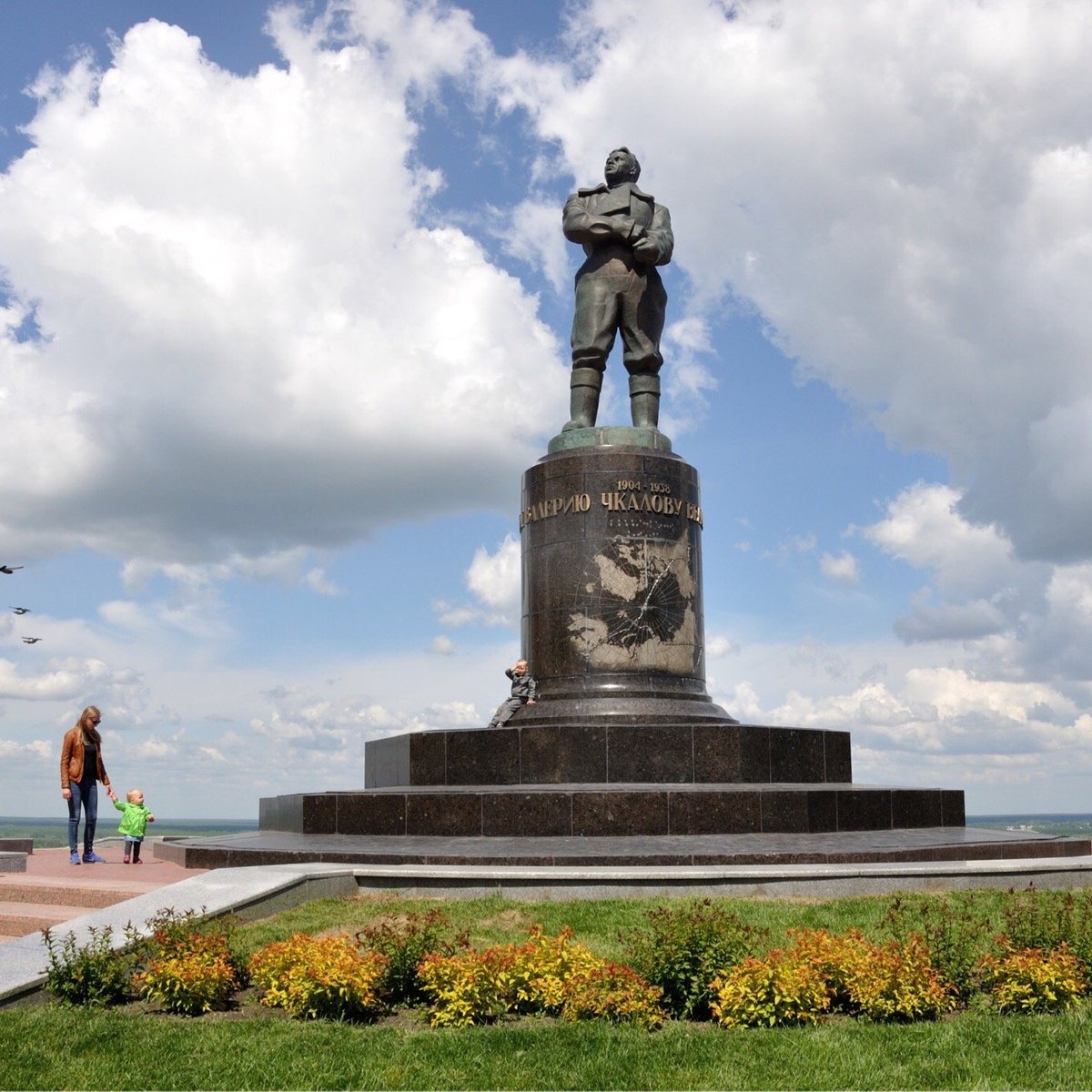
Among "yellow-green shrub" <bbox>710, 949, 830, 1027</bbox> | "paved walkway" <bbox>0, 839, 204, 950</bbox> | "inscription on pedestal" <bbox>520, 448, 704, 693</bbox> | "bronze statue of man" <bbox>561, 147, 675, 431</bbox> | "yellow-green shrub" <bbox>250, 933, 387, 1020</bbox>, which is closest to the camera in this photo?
"yellow-green shrub" <bbox>710, 949, 830, 1027</bbox>

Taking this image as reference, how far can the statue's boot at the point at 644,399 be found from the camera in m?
19.7

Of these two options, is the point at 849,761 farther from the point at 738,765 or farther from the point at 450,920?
the point at 450,920

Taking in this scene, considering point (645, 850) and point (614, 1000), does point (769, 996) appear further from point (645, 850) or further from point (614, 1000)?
point (645, 850)

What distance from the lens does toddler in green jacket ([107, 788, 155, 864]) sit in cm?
1491

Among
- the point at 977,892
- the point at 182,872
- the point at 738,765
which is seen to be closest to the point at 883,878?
the point at 977,892

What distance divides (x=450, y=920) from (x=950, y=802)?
28.1ft

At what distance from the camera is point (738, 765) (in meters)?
15.6

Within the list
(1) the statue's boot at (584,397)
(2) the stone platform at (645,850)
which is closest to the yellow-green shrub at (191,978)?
(2) the stone platform at (645,850)

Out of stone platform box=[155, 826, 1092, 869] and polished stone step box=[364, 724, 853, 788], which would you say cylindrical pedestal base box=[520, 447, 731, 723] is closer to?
polished stone step box=[364, 724, 853, 788]

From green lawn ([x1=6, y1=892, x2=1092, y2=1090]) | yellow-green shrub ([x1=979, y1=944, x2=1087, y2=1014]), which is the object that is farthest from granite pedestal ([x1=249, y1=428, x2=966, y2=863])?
green lawn ([x1=6, y1=892, x2=1092, y2=1090])

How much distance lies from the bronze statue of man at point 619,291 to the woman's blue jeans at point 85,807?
8831 mm

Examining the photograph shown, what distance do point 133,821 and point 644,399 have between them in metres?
9.85

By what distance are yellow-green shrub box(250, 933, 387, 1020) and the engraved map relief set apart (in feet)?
32.5

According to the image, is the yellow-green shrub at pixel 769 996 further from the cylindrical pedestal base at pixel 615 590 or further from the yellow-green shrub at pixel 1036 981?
the cylindrical pedestal base at pixel 615 590
